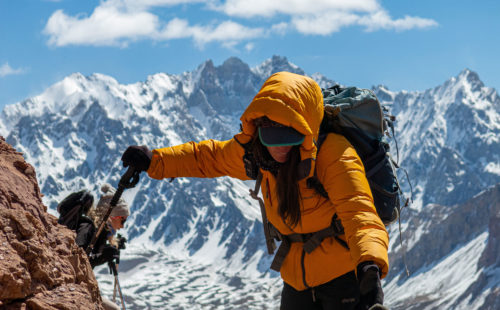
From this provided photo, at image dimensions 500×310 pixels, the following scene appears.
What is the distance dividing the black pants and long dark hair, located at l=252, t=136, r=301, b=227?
0.72 meters

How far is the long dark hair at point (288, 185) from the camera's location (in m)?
6.13

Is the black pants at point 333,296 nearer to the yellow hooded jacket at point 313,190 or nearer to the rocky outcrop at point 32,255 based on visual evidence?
the yellow hooded jacket at point 313,190

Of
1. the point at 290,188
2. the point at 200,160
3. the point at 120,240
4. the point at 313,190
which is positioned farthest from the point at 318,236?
the point at 120,240

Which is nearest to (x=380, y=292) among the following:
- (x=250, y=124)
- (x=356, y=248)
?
(x=356, y=248)

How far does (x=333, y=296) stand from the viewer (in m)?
6.25

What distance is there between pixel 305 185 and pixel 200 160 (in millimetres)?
1430

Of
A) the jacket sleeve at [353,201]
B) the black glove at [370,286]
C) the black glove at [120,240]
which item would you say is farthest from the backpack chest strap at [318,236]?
the black glove at [120,240]

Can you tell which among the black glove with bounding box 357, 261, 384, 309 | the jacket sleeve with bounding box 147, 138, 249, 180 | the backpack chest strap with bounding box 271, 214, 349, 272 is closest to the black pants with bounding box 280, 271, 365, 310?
the backpack chest strap with bounding box 271, 214, 349, 272

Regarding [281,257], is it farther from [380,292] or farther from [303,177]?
[380,292]

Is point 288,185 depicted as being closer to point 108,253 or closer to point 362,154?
point 362,154

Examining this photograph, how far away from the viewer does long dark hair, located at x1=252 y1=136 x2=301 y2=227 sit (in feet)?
20.1

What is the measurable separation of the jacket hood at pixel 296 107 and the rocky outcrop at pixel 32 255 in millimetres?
2208

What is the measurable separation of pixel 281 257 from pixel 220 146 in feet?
4.76

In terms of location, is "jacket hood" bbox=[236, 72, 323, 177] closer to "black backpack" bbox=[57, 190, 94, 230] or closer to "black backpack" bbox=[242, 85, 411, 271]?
"black backpack" bbox=[242, 85, 411, 271]
